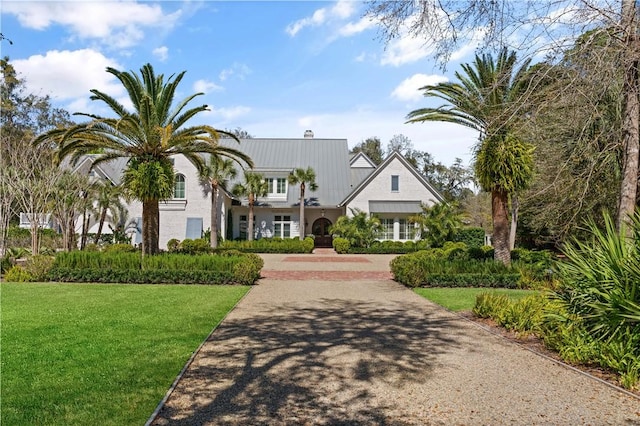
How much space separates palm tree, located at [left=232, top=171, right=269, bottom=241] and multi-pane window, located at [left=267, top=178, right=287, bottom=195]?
9.36 feet

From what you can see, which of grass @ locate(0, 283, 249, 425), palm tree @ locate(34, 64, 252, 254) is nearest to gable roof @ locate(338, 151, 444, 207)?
palm tree @ locate(34, 64, 252, 254)

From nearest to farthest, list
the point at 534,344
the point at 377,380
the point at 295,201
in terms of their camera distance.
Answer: the point at 377,380
the point at 534,344
the point at 295,201

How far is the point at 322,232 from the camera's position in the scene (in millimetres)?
40406

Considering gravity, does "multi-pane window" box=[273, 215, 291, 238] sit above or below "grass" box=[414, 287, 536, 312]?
above

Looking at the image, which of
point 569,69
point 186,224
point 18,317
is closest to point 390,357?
point 569,69

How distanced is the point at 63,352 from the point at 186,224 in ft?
90.4

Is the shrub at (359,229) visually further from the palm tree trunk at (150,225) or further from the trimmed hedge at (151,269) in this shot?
the trimmed hedge at (151,269)

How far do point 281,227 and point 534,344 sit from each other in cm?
3025

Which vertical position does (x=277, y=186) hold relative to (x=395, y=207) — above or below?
above

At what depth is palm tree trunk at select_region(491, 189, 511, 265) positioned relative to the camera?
58.5 ft

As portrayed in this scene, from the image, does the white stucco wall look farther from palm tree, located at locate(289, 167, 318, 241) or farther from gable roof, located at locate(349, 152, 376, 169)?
gable roof, located at locate(349, 152, 376, 169)

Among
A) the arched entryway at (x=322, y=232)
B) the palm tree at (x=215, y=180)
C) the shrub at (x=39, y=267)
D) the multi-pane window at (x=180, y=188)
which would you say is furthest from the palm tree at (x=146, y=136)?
the arched entryway at (x=322, y=232)

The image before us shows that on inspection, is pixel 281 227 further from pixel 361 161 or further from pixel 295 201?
pixel 361 161

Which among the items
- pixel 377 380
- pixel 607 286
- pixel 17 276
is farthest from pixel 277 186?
pixel 377 380
